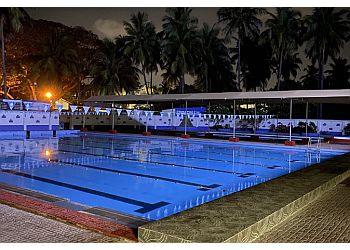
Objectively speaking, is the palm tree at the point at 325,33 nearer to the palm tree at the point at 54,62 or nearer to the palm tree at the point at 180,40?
the palm tree at the point at 180,40

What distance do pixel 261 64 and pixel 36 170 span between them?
101ft

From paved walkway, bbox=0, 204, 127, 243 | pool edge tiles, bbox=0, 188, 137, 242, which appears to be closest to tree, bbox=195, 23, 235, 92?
pool edge tiles, bbox=0, 188, 137, 242

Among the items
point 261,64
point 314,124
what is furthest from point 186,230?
point 261,64

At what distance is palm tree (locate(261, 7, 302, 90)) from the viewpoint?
99.6 feet

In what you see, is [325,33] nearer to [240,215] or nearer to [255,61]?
[255,61]

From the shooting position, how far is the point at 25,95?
36500mm

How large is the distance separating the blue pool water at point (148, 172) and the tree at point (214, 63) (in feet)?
66.2

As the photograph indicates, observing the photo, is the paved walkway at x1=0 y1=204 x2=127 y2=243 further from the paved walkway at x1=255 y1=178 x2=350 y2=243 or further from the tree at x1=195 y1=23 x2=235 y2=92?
the tree at x1=195 y1=23 x2=235 y2=92

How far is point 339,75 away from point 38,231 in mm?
32428

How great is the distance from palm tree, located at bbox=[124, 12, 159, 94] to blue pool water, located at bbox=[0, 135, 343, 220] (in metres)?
19.3

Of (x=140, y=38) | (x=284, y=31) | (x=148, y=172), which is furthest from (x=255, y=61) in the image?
(x=148, y=172)

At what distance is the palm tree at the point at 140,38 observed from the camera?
105 feet
